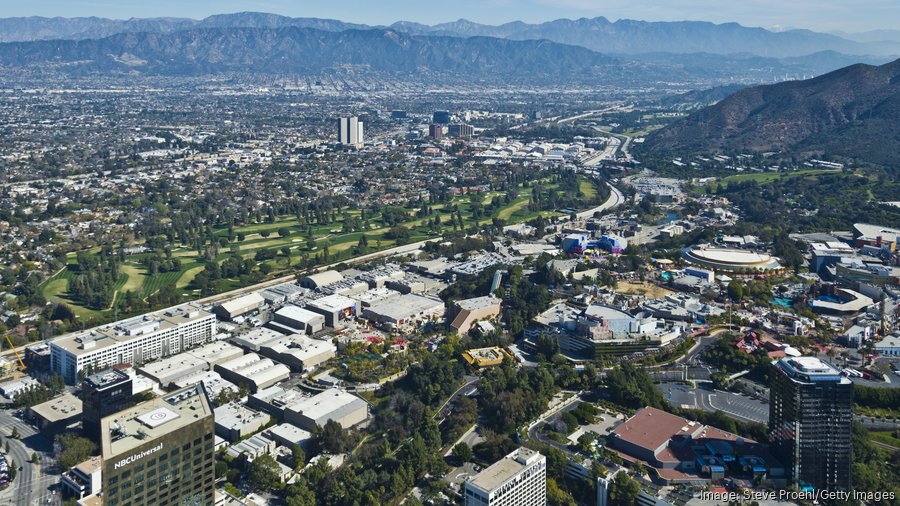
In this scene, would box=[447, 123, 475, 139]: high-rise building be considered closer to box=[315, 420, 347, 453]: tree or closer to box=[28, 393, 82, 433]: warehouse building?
box=[28, 393, 82, 433]: warehouse building

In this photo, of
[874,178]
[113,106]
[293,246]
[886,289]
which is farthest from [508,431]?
[113,106]

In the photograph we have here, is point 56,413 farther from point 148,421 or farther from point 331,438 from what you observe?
point 148,421

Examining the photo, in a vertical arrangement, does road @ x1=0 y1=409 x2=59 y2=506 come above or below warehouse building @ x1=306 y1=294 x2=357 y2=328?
below

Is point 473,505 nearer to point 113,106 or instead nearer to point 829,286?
point 829,286

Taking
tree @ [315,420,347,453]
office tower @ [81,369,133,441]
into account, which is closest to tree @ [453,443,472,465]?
tree @ [315,420,347,453]

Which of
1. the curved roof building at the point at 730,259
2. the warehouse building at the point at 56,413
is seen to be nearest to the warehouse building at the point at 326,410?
the warehouse building at the point at 56,413

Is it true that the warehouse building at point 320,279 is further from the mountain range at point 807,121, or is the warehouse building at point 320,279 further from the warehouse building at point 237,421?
the mountain range at point 807,121
